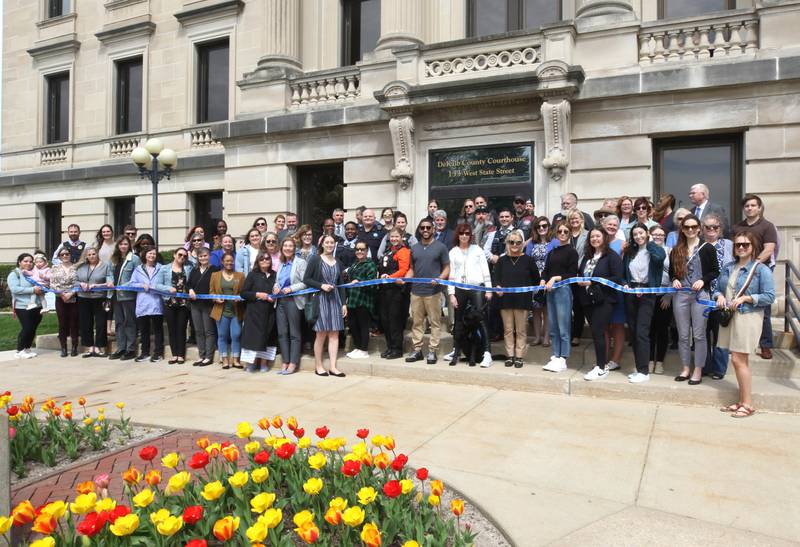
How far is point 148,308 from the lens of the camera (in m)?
9.96

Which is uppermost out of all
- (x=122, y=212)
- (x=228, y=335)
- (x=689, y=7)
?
(x=689, y=7)

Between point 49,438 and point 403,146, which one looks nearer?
point 49,438

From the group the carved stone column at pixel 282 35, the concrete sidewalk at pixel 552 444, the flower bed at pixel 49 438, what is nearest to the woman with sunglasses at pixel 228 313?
the concrete sidewalk at pixel 552 444

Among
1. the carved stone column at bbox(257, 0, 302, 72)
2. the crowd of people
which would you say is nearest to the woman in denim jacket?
the crowd of people

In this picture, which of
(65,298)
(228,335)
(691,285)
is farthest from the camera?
(65,298)

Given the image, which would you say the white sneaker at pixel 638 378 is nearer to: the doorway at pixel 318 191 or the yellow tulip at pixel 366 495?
the yellow tulip at pixel 366 495

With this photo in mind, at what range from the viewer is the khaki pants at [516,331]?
7.99 metres

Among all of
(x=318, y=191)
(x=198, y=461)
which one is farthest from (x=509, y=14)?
(x=198, y=461)

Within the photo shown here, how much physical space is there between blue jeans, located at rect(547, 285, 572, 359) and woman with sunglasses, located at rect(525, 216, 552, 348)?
60 centimetres

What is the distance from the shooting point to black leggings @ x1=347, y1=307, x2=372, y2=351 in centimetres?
919

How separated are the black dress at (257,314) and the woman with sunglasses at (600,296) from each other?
4755 millimetres

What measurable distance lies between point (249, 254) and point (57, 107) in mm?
19964

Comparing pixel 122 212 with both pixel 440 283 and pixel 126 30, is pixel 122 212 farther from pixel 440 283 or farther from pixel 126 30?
pixel 440 283

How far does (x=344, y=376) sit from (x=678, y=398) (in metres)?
4.48
